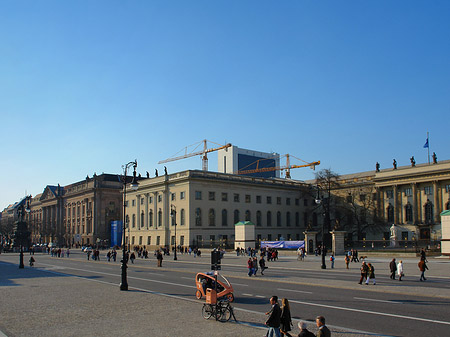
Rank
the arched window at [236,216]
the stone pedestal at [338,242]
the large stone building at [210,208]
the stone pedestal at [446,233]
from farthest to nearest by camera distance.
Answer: the arched window at [236,216], the large stone building at [210,208], the stone pedestal at [338,242], the stone pedestal at [446,233]

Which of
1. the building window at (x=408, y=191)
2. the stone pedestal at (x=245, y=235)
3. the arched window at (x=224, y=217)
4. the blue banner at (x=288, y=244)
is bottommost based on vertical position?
the blue banner at (x=288, y=244)

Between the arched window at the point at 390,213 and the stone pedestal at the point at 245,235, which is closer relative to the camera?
the stone pedestal at the point at 245,235

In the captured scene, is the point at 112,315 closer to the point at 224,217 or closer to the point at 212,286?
the point at 212,286

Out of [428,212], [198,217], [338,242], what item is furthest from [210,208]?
[428,212]

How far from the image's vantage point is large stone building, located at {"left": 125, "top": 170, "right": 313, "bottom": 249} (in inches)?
3248

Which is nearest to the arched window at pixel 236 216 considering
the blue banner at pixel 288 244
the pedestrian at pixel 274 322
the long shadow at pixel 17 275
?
the blue banner at pixel 288 244

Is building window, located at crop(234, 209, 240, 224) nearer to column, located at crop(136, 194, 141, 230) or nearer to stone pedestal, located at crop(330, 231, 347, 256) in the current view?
column, located at crop(136, 194, 141, 230)

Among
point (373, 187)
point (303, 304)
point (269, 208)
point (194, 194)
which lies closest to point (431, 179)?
point (373, 187)

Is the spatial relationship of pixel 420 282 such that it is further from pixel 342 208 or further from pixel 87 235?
pixel 87 235

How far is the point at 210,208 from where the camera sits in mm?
84312

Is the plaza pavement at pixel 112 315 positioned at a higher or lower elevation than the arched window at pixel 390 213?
lower

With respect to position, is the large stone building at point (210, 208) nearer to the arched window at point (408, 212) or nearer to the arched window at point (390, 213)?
the arched window at point (390, 213)

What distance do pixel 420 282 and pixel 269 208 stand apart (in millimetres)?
67730

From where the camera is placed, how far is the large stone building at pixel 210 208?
8250cm
